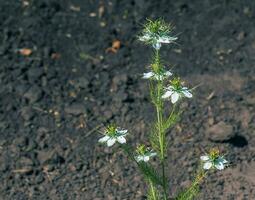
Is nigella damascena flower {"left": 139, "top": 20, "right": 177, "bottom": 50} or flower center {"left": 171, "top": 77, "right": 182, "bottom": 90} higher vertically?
nigella damascena flower {"left": 139, "top": 20, "right": 177, "bottom": 50}

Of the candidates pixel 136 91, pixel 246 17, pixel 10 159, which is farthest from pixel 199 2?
pixel 10 159

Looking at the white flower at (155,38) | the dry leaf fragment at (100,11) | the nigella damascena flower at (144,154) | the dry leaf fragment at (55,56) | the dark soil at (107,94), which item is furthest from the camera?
the dry leaf fragment at (100,11)

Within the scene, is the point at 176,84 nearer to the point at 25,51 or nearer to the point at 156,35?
the point at 156,35

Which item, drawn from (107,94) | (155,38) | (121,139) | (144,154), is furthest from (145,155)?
(107,94)

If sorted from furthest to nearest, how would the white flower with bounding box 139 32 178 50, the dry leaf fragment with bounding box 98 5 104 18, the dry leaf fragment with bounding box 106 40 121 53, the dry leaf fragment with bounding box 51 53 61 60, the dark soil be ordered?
the dry leaf fragment with bounding box 98 5 104 18
the dry leaf fragment with bounding box 106 40 121 53
the dry leaf fragment with bounding box 51 53 61 60
the dark soil
the white flower with bounding box 139 32 178 50

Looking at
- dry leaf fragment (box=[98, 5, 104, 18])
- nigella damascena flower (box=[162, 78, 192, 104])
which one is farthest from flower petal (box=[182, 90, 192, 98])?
dry leaf fragment (box=[98, 5, 104, 18])

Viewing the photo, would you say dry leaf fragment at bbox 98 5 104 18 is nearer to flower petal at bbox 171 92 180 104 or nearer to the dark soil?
the dark soil

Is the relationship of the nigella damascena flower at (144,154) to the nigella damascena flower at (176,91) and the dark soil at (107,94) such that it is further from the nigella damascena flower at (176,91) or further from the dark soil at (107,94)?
the dark soil at (107,94)

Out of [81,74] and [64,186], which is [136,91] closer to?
[81,74]

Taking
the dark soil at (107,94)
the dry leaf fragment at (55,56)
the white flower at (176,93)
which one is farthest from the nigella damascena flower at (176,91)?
the dry leaf fragment at (55,56)
